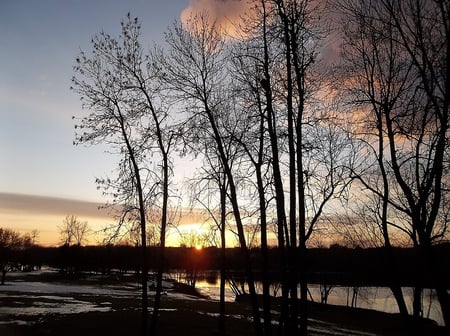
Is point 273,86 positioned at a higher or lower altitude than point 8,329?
higher

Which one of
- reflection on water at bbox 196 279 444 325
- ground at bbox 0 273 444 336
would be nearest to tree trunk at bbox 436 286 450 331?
ground at bbox 0 273 444 336

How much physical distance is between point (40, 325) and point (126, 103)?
13.7m

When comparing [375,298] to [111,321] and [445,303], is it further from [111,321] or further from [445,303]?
[445,303]

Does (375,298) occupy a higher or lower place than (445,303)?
lower

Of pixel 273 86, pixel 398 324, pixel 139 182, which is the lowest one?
pixel 398 324

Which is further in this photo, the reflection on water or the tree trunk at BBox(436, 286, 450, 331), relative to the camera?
the reflection on water

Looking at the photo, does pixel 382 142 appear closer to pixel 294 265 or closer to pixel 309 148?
pixel 309 148

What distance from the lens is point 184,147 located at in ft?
57.6

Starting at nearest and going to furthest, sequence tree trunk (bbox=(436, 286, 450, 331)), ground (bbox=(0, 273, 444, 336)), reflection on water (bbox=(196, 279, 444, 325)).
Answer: tree trunk (bbox=(436, 286, 450, 331)), ground (bbox=(0, 273, 444, 336)), reflection on water (bbox=(196, 279, 444, 325))

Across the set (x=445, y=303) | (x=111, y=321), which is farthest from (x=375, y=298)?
(x=445, y=303)

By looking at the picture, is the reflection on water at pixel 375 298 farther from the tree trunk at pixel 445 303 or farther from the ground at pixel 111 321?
the tree trunk at pixel 445 303

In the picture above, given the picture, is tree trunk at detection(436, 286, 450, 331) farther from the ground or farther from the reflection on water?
the reflection on water

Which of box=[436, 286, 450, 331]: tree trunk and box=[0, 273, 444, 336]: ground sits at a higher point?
box=[436, 286, 450, 331]: tree trunk

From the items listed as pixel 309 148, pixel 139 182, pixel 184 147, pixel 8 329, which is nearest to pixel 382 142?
pixel 309 148
